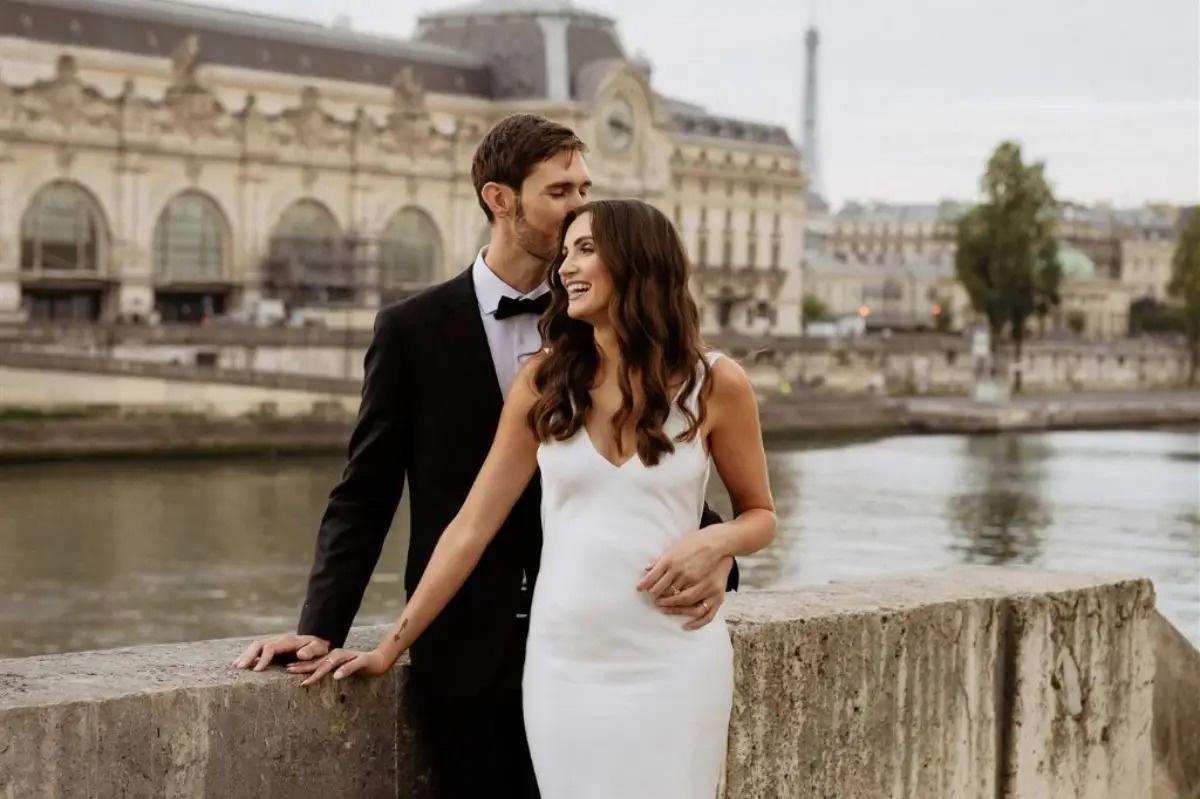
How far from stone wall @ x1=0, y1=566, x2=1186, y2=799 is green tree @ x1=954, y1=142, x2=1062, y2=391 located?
2465 inches

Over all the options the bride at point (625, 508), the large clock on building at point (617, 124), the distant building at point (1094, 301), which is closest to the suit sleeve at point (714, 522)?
the bride at point (625, 508)

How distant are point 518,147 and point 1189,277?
7896 centimetres

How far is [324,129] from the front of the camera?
211 feet

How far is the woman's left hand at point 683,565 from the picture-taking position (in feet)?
11.2

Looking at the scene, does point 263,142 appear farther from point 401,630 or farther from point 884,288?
point 884,288

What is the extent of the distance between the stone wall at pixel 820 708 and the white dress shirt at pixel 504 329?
0.61 m

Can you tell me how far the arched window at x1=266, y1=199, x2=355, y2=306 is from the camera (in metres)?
61.6

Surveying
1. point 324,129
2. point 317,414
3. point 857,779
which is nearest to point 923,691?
point 857,779

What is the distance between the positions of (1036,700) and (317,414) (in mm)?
40627

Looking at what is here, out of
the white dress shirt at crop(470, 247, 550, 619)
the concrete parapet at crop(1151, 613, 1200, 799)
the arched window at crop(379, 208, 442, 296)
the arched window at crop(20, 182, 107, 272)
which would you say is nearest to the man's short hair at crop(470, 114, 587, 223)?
the white dress shirt at crop(470, 247, 550, 619)

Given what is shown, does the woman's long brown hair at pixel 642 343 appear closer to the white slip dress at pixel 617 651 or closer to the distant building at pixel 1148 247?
the white slip dress at pixel 617 651

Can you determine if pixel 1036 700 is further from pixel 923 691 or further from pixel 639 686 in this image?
pixel 639 686

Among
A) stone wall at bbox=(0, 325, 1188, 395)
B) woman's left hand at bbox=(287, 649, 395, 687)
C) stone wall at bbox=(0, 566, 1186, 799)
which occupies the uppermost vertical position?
woman's left hand at bbox=(287, 649, 395, 687)

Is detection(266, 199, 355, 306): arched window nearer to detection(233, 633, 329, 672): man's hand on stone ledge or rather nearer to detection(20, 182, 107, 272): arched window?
detection(20, 182, 107, 272): arched window
